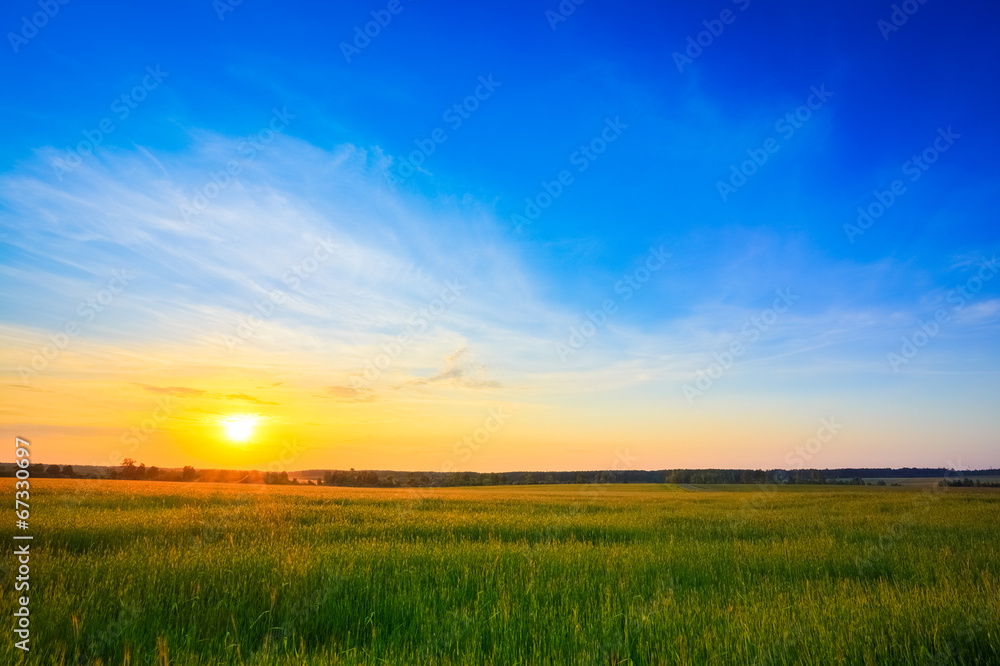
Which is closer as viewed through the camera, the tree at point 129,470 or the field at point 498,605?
the field at point 498,605

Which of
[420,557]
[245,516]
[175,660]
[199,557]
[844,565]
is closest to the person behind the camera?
[175,660]

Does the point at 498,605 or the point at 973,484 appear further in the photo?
the point at 973,484

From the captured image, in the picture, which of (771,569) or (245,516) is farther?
(245,516)

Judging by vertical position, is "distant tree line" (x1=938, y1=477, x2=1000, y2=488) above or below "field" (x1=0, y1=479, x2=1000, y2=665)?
below

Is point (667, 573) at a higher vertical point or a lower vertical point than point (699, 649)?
lower

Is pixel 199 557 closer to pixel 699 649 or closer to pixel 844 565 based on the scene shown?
pixel 699 649

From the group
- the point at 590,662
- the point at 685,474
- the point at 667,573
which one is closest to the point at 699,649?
the point at 590,662

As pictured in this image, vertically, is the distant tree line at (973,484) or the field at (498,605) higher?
the field at (498,605)

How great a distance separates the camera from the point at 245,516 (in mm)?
15672

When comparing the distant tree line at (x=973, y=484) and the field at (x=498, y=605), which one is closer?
the field at (x=498, y=605)

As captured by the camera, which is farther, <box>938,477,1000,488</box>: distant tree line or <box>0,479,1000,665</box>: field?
<box>938,477,1000,488</box>: distant tree line

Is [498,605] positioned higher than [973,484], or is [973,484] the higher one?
[498,605]

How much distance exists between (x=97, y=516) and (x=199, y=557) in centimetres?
997

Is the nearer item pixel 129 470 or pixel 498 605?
pixel 498 605
